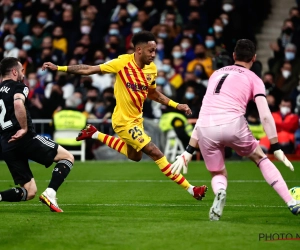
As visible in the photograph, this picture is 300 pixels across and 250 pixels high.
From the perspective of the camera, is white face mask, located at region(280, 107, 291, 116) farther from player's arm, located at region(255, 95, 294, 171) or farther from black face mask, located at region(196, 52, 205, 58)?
player's arm, located at region(255, 95, 294, 171)

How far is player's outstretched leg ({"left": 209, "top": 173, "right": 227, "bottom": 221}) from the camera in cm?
966

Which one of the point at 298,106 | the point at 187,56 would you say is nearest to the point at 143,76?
the point at 298,106

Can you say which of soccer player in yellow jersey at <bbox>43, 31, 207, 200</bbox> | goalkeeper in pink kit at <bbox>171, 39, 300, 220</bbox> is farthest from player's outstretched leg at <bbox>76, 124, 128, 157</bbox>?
goalkeeper in pink kit at <bbox>171, 39, 300, 220</bbox>

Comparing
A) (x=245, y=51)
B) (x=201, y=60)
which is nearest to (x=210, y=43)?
(x=201, y=60)

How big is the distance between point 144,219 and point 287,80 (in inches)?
536

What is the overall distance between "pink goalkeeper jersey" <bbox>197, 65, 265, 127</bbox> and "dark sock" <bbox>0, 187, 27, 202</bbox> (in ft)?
8.76

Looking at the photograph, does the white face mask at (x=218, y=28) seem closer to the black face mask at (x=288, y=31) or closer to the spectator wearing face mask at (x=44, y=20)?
the black face mask at (x=288, y=31)

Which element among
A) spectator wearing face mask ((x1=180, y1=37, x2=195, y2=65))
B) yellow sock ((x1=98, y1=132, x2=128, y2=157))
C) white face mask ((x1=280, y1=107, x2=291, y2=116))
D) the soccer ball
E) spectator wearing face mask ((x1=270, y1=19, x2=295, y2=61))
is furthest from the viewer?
spectator wearing face mask ((x1=180, y1=37, x2=195, y2=65))

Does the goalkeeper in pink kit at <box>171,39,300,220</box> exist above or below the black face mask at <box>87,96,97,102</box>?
above

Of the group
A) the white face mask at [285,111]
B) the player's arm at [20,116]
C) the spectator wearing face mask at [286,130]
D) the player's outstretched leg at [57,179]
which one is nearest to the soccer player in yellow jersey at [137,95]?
the player's outstretched leg at [57,179]

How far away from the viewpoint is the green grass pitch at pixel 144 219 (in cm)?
838

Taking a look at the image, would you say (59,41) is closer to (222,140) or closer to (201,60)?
(201,60)

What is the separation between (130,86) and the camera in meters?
12.2

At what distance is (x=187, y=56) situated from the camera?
79.3ft
